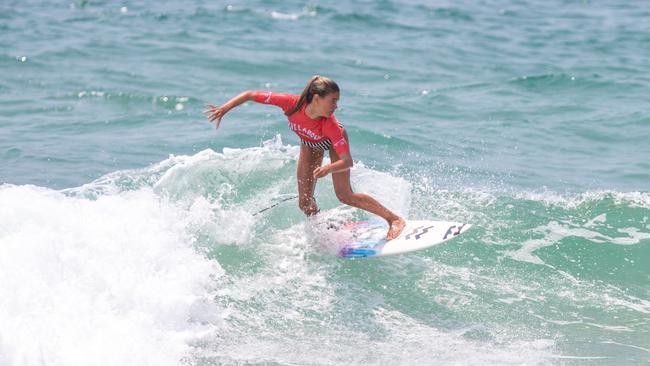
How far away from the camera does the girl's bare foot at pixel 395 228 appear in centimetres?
792

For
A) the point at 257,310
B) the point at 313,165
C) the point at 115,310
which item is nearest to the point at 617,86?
the point at 313,165

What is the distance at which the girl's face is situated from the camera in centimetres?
722

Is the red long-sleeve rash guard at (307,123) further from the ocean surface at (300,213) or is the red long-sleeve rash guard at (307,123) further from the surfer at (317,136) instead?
the ocean surface at (300,213)

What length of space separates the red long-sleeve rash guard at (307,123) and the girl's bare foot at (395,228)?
1.00m

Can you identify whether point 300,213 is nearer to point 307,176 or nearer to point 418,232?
point 307,176

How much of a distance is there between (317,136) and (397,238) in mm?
1149

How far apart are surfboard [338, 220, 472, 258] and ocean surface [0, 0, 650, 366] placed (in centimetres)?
20

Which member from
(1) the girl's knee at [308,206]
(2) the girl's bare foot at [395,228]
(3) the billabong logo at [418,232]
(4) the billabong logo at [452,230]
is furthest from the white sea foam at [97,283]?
(4) the billabong logo at [452,230]

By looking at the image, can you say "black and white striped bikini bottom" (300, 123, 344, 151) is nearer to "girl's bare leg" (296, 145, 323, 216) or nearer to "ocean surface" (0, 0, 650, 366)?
"girl's bare leg" (296, 145, 323, 216)

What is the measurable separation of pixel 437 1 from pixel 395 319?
20.5 metres

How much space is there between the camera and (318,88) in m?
7.26

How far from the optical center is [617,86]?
16516 mm

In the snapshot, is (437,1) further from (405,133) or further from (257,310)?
(257,310)

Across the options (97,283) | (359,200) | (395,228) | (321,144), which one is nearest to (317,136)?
(321,144)
